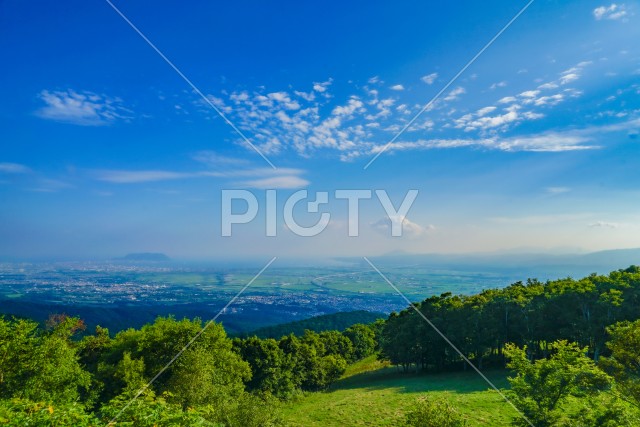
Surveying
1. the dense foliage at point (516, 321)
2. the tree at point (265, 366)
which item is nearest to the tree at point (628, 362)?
the dense foliage at point (516, 321)

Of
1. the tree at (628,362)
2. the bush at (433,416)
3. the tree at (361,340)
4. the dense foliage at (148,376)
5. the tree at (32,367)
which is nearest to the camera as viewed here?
the dense foliage at (148,376)

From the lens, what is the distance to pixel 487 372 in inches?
1505

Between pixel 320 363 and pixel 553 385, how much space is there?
41.2 metres

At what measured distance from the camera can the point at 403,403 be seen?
29312 mm

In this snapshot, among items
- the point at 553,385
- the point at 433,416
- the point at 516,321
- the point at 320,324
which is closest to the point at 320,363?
the point at 516,321

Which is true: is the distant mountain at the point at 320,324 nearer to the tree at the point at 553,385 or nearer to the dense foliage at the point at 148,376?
the dense foliage at the point at 148,376

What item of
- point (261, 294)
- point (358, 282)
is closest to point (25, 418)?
point (261, 294)

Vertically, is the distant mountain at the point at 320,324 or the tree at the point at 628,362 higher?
the tree at the point at 628,362

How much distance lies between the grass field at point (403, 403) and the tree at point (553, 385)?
5331 mm

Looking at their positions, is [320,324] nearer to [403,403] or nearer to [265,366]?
[265,366]

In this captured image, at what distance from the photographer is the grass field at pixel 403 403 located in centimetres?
2505

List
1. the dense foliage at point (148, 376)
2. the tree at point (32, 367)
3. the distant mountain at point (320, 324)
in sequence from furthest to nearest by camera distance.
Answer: the distant mountain at point (320, 324) < the tree at point (32, 367) < the dense foliage at point (148, 376)

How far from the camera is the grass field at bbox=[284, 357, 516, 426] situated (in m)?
25.0

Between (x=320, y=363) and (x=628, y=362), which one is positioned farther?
(x=320, y=363)
